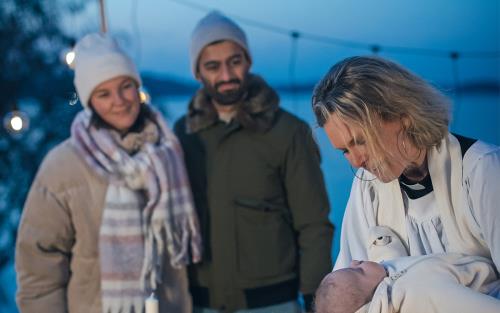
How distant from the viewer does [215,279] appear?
3.25 metres

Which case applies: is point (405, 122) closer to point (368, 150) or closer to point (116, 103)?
point (368, 150)

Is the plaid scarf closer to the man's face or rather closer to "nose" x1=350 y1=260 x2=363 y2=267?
the man's face

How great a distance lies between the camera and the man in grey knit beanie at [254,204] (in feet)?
10.6

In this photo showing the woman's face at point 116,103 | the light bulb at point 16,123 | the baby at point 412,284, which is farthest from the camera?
the light bulb at point 16,123

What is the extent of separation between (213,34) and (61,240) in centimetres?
95

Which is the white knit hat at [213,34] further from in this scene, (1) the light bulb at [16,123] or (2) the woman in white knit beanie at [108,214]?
(1) the light bulb at [16,123]

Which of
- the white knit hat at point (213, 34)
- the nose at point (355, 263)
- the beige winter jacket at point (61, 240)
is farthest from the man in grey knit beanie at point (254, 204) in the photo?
the nose at point (355, 263)

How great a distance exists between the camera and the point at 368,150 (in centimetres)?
207

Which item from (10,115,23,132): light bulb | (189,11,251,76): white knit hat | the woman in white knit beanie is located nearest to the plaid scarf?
the woman in white knit beanie

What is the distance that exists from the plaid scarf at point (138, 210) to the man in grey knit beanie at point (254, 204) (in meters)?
0.09

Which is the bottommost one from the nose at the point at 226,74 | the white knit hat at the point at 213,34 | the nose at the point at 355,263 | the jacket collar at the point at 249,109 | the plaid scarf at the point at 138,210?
the nose at the point at 355,263

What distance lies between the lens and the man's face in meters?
3.32

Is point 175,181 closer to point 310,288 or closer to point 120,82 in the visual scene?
point 120,82

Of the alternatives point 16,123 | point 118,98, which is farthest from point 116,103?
point 16,123
